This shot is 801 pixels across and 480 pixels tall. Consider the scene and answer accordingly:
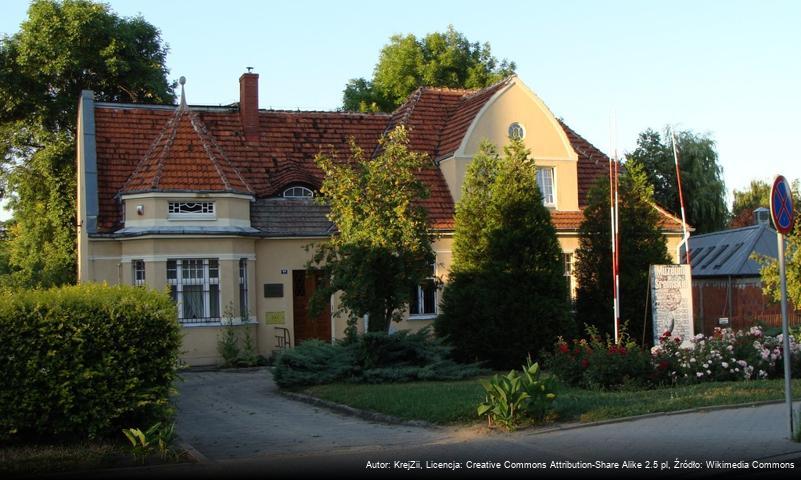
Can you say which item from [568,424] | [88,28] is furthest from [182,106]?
[568,424]

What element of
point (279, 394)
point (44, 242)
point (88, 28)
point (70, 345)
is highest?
point (88, 28)

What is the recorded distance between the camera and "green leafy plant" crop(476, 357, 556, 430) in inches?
488

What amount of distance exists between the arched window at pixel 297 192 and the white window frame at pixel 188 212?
2922mm

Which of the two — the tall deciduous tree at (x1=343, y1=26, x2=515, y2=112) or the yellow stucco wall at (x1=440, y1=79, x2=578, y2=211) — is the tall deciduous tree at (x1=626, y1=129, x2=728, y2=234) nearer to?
the tall deciduous tree at (x1=343, y1=26, x2=515, y2=112)

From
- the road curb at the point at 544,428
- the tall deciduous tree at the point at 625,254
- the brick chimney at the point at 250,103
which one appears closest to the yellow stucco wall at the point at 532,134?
the tall deciduous tree at the point at 625,254

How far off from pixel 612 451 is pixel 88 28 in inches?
1256

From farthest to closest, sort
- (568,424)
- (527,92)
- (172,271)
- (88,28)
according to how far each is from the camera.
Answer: (88,28), (527,92), (172,271), (568,424)

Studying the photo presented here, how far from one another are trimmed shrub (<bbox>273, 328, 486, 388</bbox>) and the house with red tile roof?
6.94 ft

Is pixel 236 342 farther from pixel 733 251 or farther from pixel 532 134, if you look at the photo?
pixel 733 251

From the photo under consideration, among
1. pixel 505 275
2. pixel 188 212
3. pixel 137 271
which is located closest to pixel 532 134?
pixel 505 275

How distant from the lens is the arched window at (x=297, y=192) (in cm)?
2720

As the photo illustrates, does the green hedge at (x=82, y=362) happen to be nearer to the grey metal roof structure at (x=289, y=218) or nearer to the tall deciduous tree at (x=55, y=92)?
the grey metal roof structure at (x=289, y=218)

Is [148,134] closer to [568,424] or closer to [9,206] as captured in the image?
[9,206]

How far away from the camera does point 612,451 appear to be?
34.4ft
